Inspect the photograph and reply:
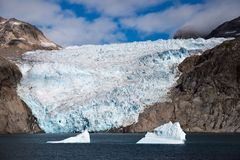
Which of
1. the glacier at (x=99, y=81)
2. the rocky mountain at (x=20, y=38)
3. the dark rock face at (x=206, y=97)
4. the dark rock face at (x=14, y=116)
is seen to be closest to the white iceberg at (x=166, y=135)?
the glacier at (x=99, y=81)

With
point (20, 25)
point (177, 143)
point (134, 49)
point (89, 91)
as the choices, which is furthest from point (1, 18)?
point (177, 143)

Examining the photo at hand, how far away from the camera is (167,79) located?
9150cm

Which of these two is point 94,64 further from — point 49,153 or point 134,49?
point 49,153

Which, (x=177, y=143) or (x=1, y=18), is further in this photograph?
(x=1, y=18)

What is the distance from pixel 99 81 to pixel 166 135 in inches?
1317

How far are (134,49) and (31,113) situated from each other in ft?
79.5

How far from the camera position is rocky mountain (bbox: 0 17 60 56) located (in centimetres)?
12744

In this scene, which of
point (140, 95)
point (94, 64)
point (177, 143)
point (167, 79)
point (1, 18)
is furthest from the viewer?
point (1, 18)

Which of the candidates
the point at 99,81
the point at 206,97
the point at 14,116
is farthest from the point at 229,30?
the point at 14,116

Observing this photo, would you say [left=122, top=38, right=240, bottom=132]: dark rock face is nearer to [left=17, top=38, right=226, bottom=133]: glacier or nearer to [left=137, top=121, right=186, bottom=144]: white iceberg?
[left=17, top=38, right=226, bottom=133]: glacier

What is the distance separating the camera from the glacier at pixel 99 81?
8181 centimetres

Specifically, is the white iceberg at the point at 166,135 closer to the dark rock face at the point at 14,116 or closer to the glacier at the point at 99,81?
the glacier at the point at 99,81

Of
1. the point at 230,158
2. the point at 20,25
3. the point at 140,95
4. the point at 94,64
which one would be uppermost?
the point at 20,25

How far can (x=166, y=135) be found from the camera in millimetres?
59219
